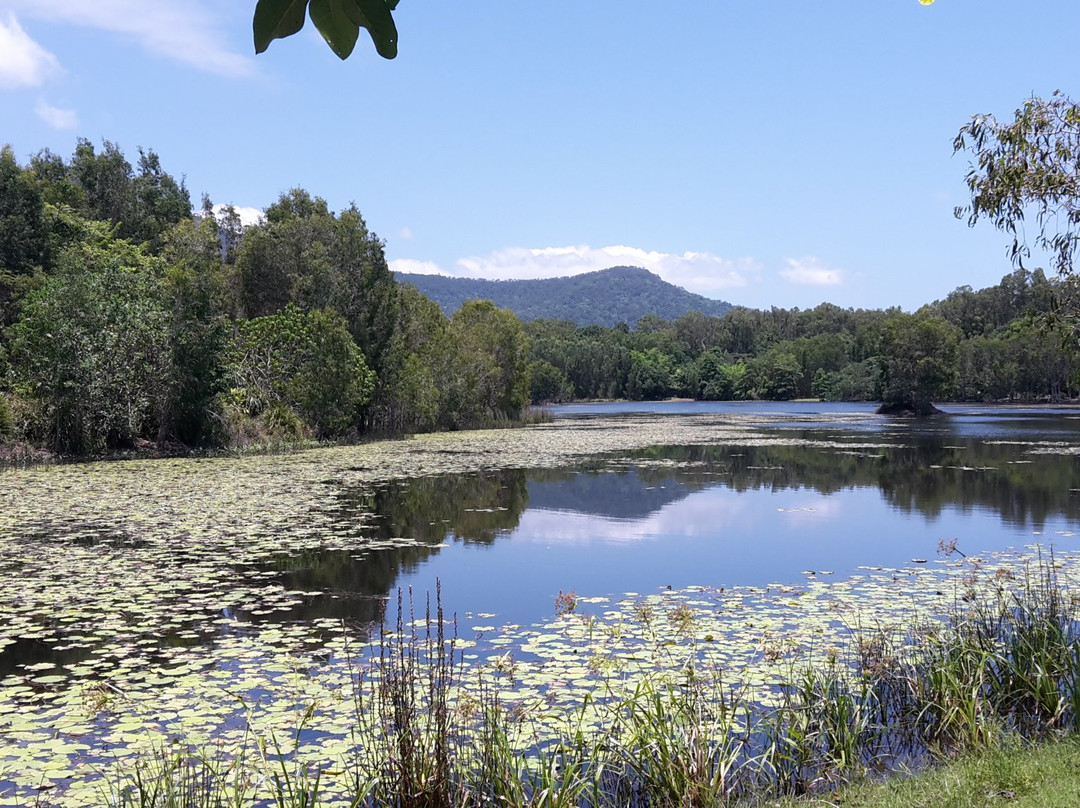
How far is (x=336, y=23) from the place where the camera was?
5.94 ft

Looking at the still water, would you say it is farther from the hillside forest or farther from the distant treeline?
the distant treeline

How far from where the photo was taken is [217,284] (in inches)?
1193

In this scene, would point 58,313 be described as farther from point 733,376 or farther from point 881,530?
point 733,376

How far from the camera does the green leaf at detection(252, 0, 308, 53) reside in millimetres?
1679

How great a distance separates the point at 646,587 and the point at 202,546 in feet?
21.9

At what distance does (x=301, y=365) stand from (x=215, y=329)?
209 inches

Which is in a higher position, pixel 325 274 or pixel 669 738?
pixel 325 274

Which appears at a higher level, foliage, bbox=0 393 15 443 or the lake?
foliage, bbox=0 393 15 443

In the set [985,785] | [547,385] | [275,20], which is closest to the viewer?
[275,20]

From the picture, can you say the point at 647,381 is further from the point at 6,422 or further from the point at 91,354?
the point at 6,422

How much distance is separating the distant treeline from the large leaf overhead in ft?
189

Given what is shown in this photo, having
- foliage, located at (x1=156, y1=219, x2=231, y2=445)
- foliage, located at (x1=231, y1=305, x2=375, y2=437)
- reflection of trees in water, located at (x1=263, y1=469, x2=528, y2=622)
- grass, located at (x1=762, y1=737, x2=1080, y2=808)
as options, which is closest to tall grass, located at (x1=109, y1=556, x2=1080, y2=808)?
grass, located at (x1=762, y1=737, x2=1080, y2=808)

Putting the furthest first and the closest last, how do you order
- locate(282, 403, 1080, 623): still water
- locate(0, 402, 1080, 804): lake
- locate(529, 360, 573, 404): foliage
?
locate(529, 360, 573, 404): foliage, locate(282, 403, 1080, 623): still water, locate(0, 402, 1080, 804): lake

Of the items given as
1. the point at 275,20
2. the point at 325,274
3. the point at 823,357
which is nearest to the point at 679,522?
the point at 275,20
